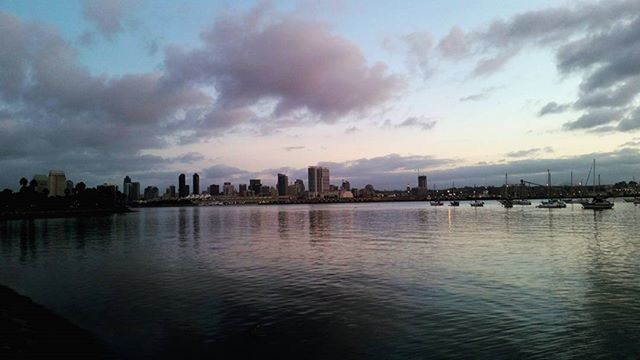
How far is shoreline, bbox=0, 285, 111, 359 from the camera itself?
1741cm

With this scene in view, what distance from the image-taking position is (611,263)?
38094mm

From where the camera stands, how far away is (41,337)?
63.7ft

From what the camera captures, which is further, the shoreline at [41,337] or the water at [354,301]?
the water at [354,301]

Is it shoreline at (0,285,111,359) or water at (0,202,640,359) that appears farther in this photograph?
water at (0,202,640,359)

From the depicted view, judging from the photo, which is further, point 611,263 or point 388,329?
point 611,263

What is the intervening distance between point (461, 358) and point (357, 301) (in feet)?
32.4

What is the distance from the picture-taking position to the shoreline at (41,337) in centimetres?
1741

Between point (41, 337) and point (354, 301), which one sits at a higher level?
point (41, 337)

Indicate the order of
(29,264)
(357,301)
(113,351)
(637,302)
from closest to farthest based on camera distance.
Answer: (113,351)
(637,302)
(357,301)
(29,264)

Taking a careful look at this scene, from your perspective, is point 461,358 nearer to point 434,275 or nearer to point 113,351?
point 113,351

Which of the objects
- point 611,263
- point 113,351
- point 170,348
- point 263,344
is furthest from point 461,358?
point 611,263

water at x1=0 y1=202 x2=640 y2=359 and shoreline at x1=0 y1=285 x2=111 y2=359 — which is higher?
shoreline at x1=0 y1=285 x2=111 y2=359

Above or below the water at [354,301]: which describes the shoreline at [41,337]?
above

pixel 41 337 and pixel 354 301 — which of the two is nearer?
pixel 41 337
